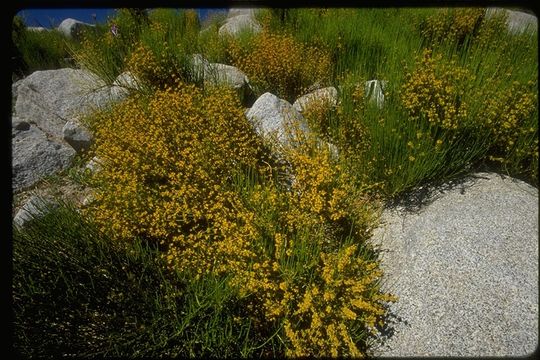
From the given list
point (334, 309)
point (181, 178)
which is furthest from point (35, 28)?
point (334, 309)

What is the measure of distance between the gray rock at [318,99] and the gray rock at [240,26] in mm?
2134

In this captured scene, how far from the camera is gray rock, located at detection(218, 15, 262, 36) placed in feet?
19.9

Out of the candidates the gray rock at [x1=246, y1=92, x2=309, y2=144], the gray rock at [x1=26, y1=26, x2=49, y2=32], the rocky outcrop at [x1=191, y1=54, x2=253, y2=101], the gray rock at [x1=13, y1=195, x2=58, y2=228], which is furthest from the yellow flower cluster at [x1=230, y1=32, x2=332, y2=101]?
the gray rock at [x1=26, y1=26, x2=49, y2=32]

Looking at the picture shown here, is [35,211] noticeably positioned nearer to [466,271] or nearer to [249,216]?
[249,216]

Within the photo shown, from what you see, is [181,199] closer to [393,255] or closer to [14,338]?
[14,338]

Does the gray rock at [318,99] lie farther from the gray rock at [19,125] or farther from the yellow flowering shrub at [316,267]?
the gray rock at [19,125]

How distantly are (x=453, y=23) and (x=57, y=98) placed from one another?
5.53 meters

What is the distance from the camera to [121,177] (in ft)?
10.2

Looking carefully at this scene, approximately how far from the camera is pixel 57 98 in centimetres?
505

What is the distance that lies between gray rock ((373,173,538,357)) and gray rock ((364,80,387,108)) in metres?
1.04

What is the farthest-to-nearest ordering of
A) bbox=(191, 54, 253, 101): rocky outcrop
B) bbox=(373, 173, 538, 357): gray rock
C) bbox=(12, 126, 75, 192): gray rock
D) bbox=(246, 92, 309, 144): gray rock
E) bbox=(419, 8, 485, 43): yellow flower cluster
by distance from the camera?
bbox=(419, 8, 485, 43): yellow flower cluster < bbox=(191, 54, 253, 101): rocky outcrop < bbox=(12, 126, 75, 192): gray rock < bbox=(246, 92, 309, 144): gray rock < bbox=(373, 173, 538, 357): gray rock

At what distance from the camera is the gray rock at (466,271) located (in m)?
2.34

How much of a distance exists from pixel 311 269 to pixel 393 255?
2.22 feet

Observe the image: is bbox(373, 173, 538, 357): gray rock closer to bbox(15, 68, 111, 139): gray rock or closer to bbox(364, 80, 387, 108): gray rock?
bbox(364, 80, 387, 108): gray rock
